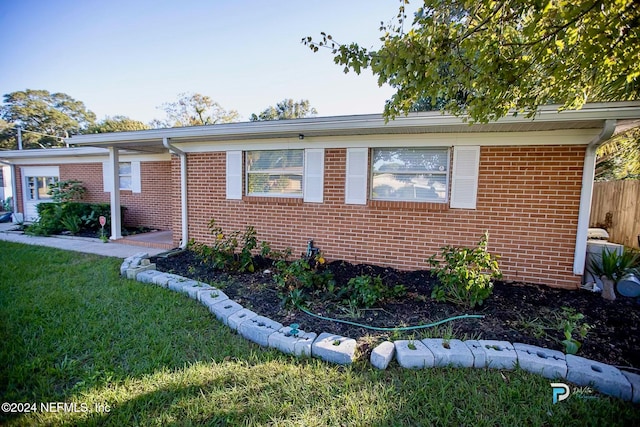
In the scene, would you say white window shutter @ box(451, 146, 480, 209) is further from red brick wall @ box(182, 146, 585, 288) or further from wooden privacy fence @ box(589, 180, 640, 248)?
wooden privacy fence @ box(589, 180, 640, 248)

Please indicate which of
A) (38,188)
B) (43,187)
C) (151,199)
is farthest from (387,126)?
(38,188)

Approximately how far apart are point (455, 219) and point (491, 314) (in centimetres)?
180

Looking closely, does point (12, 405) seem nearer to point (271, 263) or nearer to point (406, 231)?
point (271, 263)

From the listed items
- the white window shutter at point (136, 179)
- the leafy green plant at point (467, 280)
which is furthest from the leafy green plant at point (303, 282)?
the white window shutter at point (136, 179)

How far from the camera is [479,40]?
8.02ft

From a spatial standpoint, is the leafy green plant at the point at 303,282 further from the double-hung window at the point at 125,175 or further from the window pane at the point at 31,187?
the window pane at the point at 31,187

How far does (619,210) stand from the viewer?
7152mm

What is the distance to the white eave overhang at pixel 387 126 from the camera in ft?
11.6

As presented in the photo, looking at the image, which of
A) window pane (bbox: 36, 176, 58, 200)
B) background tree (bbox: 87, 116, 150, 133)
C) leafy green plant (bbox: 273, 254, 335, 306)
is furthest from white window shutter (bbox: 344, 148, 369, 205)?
background tree (bbox: 87, 116, 150, 133)

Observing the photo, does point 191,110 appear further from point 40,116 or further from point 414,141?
point 414,141

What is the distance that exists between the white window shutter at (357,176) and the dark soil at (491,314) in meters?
1.46

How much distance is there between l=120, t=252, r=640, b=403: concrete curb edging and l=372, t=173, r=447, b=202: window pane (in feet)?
9.16

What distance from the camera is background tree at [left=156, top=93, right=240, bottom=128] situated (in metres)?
28.6

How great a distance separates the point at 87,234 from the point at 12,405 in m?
7.96
